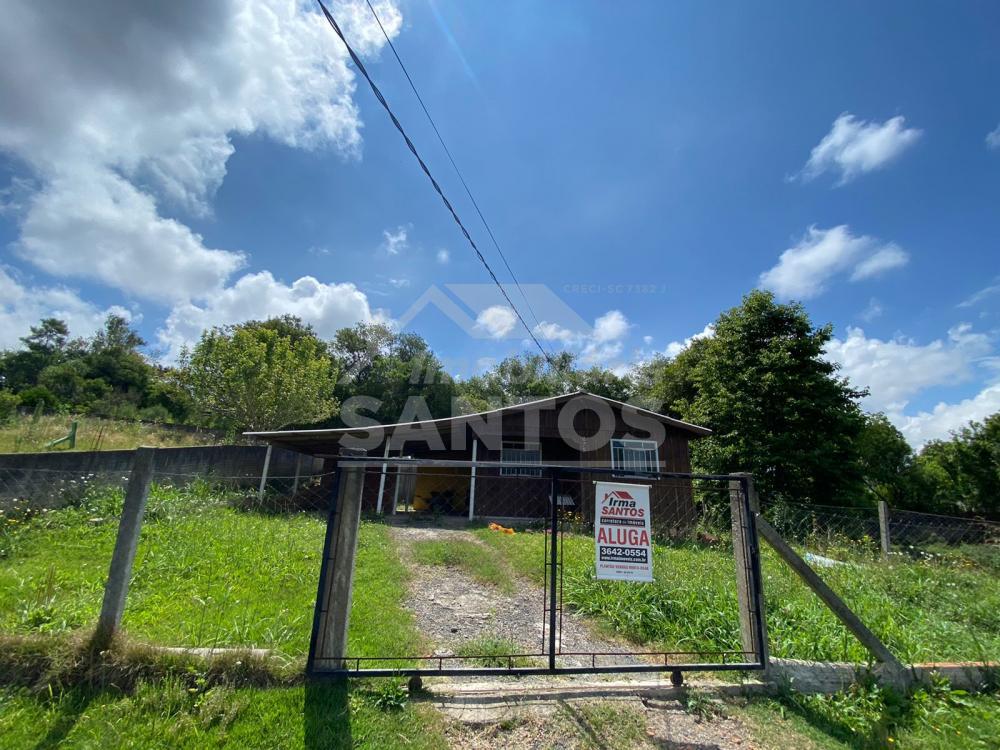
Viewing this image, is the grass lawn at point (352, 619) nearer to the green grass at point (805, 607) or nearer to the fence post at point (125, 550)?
the green grass at point (805, 607)

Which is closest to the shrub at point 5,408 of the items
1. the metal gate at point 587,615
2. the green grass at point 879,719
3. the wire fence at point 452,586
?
the wire fence at point 452,586

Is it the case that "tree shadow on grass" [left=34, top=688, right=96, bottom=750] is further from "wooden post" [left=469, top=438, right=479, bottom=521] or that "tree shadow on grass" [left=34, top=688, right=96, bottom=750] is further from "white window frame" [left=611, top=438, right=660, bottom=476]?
"white window frame" [left=611, top=438, right=660, bottom=476]

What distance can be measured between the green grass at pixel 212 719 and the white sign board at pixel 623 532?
1444 millimetres

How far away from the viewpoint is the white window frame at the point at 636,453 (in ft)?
37.4

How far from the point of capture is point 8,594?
342 cm

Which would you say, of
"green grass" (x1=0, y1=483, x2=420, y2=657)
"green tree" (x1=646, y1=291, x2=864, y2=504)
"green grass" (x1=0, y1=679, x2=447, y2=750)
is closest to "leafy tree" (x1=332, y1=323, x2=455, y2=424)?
"green tree" (x1=646, y1=291, x2=864, y2=504)

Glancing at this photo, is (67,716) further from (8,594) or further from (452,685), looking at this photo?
(8,594)

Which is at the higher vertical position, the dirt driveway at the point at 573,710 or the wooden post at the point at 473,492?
the wooden post at the point at 473,492

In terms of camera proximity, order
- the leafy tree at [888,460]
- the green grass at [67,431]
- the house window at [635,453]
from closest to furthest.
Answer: the green grass at [67,431], the house window at [635,453], the leafy tree at [888,460]

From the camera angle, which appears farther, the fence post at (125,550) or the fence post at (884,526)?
the fence post at (884,526)

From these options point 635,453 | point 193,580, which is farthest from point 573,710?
point 635,453

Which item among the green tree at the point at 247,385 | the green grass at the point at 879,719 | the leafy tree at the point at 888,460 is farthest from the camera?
the leafy tree at the point at 888,460

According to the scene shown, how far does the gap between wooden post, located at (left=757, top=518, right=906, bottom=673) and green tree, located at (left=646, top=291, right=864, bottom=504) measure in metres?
12.0

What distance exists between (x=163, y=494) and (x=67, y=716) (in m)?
6.49
